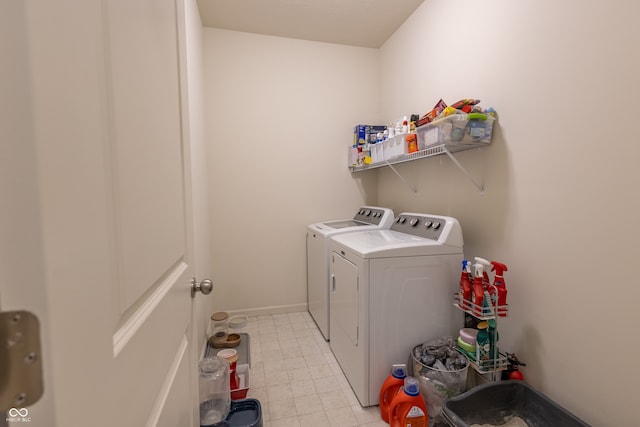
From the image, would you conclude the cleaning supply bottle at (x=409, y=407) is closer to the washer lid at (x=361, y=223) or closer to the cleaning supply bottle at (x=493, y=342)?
the cleaning supply bottle at (x=493, y=342)

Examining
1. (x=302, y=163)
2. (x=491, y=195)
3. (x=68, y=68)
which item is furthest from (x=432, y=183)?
(x=68, y=68)

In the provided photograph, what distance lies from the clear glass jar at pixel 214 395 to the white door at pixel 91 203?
2.75ft

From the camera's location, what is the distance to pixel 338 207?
121 inches

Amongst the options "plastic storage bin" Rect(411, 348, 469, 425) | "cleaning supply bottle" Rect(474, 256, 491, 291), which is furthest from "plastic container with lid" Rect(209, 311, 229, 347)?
"cleaning supply bottle" Rect(474, 256, 491, 291)

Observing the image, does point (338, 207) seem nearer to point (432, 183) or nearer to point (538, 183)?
point (432, 183)

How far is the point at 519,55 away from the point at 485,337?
1407 mm

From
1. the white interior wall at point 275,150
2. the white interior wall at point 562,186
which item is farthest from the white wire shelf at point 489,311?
the white interior wall at point 275,150

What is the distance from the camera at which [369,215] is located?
2791 millimetres

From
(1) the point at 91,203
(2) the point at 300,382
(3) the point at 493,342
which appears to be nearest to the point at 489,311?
(3) the point at 493,342

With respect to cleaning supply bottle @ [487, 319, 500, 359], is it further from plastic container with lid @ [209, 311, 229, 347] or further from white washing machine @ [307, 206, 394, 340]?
plastic container with lid @ [209, 311, 229, 347]

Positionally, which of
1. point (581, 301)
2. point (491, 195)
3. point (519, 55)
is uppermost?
point (519, 55)

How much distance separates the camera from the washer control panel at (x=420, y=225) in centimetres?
184

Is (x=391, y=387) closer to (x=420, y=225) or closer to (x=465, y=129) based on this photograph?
(x=420, y=225)

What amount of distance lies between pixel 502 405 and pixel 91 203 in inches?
70.4
